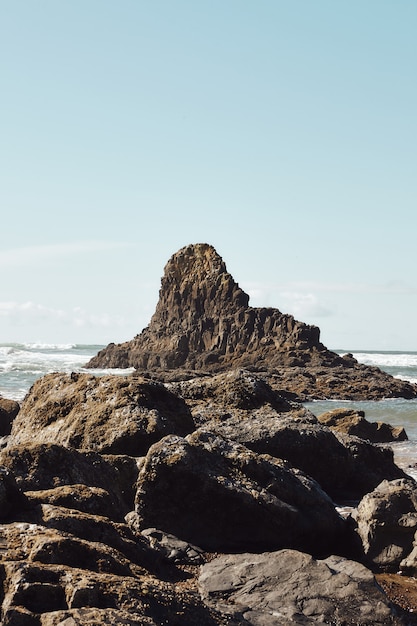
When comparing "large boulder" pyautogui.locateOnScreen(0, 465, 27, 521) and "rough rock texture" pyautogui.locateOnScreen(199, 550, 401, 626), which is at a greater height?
"large boulder" pyautogui.locateOnScreen(0, 465, 27, 521)

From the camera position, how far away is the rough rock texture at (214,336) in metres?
78.7

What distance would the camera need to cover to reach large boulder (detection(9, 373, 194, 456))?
11.8 meters

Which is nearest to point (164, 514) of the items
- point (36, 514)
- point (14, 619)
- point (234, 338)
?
point (36, 514)

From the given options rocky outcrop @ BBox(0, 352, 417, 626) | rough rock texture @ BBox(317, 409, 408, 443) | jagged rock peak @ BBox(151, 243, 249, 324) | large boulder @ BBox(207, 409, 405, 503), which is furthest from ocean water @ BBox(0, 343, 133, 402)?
large boulder @ BBox(207, 409, 405, 503)

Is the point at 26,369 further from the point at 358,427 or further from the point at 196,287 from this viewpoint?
the point at 358,427

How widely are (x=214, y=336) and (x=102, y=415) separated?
272 ft

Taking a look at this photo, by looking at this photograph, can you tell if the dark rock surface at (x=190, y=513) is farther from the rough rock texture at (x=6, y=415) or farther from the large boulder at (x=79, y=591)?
the rough rock texture at (x=6, y=415)

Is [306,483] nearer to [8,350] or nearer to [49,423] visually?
[49,423]

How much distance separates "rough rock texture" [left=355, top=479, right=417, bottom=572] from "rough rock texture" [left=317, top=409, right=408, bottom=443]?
1200cm

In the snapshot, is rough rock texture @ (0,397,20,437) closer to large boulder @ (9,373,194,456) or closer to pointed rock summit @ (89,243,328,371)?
large boulder @ (9,373,194,456)

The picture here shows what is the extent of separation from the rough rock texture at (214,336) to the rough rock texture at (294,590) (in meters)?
55.2

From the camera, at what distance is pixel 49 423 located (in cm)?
1348

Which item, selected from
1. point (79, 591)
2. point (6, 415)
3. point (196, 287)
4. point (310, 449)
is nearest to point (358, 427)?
point (310, 449)

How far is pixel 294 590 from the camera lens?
23.8 ft
